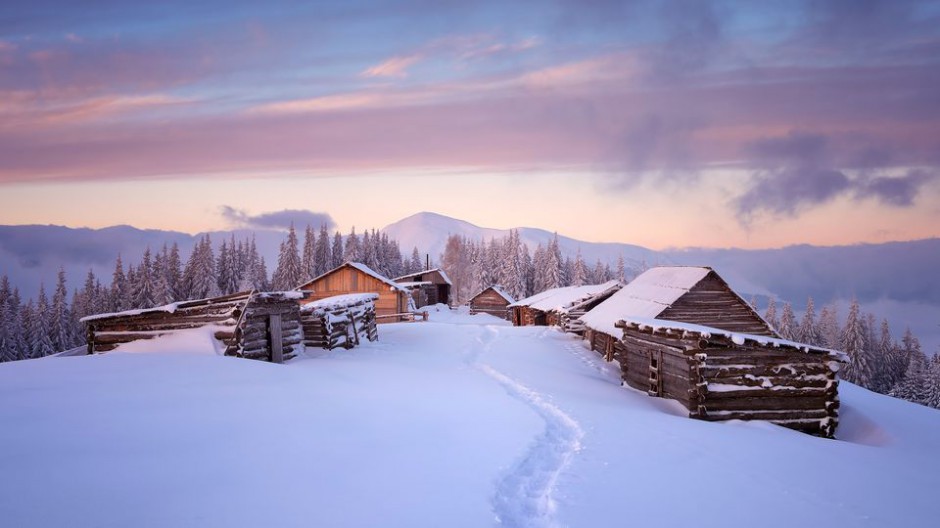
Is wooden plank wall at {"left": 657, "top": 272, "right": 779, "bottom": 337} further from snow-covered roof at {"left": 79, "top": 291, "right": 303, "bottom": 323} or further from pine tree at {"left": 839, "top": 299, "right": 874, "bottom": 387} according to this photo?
pine tree at {"left": 839, "top": 299, "right": 874, "bottom": 387}

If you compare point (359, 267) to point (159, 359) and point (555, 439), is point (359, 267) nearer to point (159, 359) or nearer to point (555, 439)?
point (159, 359)

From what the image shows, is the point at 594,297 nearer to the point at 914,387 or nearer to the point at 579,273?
the point at 579,273

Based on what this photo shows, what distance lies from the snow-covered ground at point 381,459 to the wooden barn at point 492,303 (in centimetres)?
5343

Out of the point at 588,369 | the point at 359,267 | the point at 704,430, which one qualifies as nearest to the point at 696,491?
the point at 704,430

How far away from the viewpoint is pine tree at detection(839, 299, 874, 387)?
67812mm

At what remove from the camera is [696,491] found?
312 inches

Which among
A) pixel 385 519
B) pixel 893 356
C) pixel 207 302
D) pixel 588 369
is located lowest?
pixel 893 356

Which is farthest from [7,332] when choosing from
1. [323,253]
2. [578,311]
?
[578,311]

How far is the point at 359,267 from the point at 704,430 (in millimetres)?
38146

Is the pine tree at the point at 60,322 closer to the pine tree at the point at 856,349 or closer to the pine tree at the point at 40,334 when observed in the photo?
the pine tree at the point at 40,334

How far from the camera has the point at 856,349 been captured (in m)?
67.9

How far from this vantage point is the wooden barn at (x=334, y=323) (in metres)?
22.9

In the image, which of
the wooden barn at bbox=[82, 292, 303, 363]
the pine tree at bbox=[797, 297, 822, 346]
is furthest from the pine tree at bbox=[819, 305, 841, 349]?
the wooden barn at bbox=[82, 292, 303, 363]

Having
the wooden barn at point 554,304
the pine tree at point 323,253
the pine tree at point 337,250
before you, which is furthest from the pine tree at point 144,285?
the wooden barn at point 554,304
